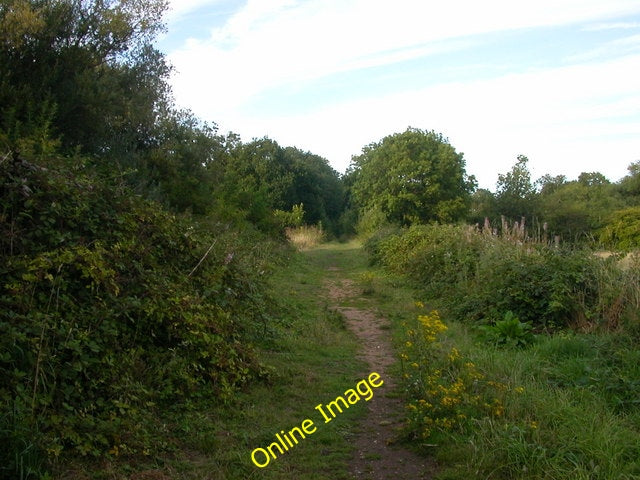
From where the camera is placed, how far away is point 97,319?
5242 mm

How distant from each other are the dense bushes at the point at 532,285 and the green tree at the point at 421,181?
18244 millimetres

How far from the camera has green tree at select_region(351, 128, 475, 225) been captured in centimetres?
3206

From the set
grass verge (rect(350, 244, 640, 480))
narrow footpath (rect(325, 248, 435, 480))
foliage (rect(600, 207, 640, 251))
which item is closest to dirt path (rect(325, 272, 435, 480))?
narrow footpath (rect(325, 248, 435, 480))

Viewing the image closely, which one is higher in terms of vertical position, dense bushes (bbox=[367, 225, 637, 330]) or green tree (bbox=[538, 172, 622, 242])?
green tree (bbox=[538, 172, 622, 242])

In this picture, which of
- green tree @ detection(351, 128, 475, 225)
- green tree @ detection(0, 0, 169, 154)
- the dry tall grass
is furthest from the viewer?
the dry tall grass

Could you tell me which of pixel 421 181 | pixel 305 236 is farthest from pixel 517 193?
pixel 305 236

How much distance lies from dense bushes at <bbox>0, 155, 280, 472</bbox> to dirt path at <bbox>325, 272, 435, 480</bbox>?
4.95 ft

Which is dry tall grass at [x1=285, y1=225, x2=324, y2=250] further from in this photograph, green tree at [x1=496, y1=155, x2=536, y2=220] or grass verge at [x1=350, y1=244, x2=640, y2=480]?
grass verge at [x1=350, y1=244, x2=640, y2=480]

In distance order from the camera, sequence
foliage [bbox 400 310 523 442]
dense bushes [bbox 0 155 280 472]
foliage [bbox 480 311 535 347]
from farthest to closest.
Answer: foliage [bbox 480 311 535 347] < foliage [bbox 400 310 523 442] < dense bushes [bbox 0 155 280 472]

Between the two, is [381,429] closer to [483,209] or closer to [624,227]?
[624,227]

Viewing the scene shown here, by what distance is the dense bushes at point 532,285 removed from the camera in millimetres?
8422

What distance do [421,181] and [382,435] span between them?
28193 millimetres

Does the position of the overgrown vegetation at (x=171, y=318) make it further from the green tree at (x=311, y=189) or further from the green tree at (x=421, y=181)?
the green tree at (x=311, y=189)

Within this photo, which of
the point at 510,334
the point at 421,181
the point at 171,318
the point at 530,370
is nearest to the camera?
the point at 171,318
